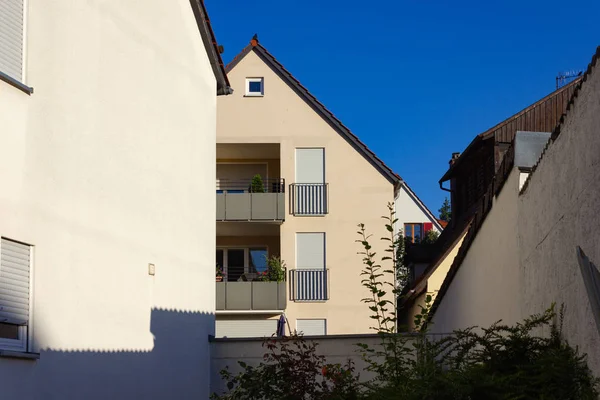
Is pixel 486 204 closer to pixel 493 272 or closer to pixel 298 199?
pixel 493 272

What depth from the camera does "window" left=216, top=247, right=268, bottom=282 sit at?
33.3 meters

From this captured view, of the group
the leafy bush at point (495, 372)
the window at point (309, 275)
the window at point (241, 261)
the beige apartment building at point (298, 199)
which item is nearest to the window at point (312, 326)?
the beige apartment building at point (298, 199)

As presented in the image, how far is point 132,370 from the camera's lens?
15.6 meters

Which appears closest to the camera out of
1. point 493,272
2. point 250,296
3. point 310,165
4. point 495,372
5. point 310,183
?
point 495,372

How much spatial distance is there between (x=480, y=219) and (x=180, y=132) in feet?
23.5

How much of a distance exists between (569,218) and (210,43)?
1412 centimetres

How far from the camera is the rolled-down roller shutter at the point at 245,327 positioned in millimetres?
32062

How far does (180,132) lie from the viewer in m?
18.4

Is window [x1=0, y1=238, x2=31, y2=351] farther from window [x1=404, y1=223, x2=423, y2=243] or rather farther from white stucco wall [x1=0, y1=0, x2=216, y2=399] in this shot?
window [x1=404, y1=223, x2=423, y2=243]

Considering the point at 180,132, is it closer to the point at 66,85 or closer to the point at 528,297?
the point at 66,85

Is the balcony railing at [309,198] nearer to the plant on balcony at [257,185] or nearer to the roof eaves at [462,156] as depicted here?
the plant on balcony at [257,185]

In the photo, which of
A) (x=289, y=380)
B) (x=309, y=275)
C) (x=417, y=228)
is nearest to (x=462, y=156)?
(x=309, y=275)

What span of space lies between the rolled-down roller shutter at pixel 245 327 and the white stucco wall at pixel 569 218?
2314 cm

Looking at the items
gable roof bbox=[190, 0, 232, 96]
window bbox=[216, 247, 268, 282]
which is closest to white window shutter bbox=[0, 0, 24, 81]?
gable roof bbox=[190, 0, 232, 96]
